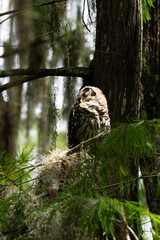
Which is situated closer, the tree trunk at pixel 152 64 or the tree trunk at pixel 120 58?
the tree trunk at pixel 120 58

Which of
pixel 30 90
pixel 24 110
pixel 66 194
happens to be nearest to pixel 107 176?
pixel 66 194

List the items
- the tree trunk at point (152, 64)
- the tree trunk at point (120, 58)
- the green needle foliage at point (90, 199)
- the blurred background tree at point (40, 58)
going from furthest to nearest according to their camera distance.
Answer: the tree trunk at point (152, 64), the blurred background tree at point (40, 58), the tree trunk at point (120, 58), the green needle foliage at point (90, 199)

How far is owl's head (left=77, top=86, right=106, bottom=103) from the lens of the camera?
321cm

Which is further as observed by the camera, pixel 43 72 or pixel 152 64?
pixel 152 64

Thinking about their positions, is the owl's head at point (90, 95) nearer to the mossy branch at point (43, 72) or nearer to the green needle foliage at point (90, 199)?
the mossy branch at point (43, 72)

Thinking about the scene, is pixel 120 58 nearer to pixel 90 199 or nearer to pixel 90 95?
pixel 90 95

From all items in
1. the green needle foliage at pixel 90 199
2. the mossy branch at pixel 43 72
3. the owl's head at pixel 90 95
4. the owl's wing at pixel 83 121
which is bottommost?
the green needle foliage at pixel 90 199

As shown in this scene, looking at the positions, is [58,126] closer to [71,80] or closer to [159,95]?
[71,80]

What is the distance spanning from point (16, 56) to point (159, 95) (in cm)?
172

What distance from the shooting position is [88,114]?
3.30 m

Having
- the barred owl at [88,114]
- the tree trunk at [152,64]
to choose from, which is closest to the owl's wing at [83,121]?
the barred owl at [88,114]

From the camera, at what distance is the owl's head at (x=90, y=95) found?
126 inches

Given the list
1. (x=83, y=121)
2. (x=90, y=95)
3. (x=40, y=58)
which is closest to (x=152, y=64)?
(x=90, y=95)

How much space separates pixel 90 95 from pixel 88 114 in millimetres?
174
